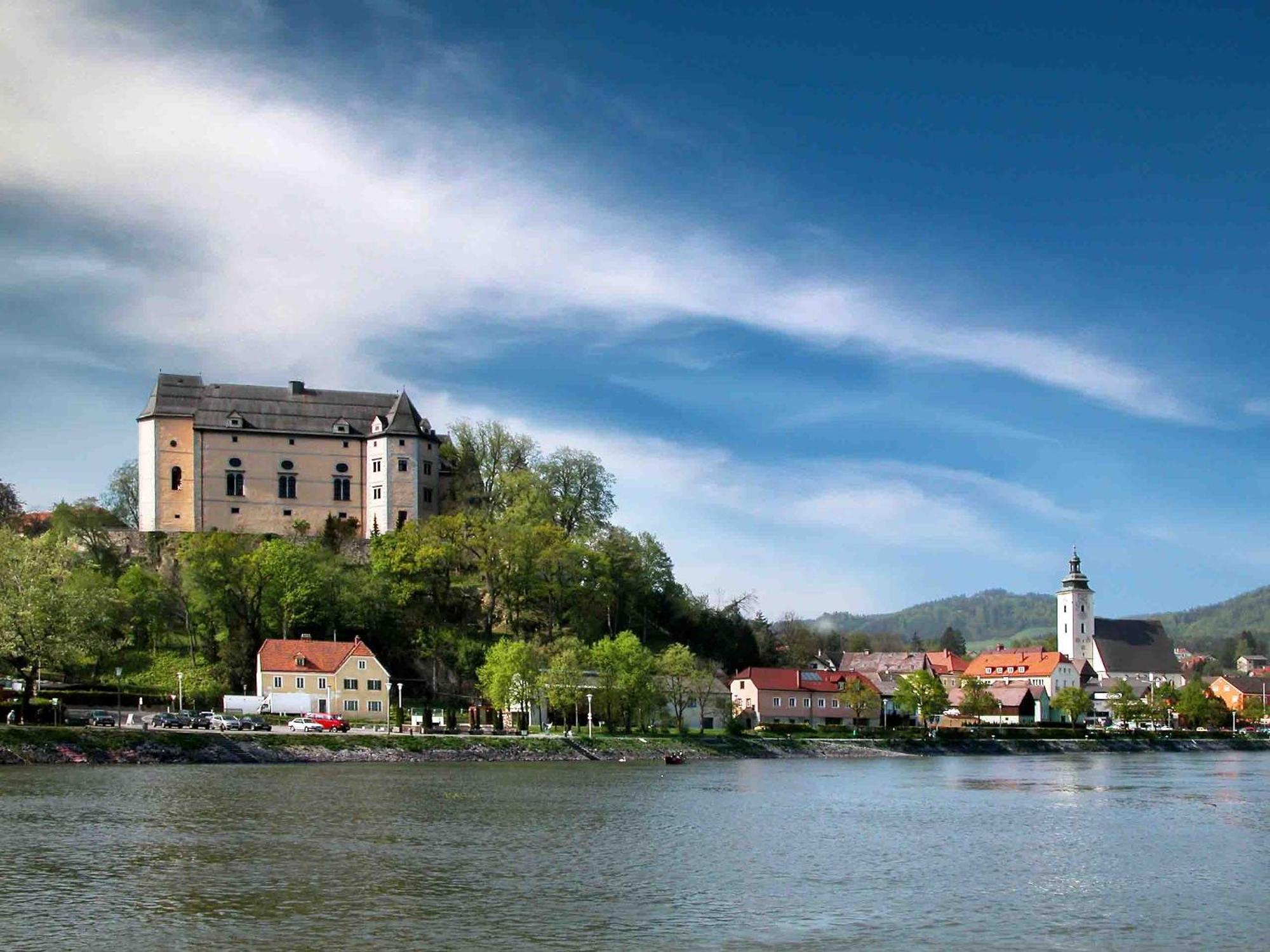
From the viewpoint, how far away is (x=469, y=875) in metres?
36.8

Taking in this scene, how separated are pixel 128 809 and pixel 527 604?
61.8 meters

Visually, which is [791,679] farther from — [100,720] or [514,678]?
[100,720]

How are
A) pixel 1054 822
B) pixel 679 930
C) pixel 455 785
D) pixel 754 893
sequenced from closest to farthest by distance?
pixel 679 930, pixel 754 893, pixel 1054 822, pixel 455 785

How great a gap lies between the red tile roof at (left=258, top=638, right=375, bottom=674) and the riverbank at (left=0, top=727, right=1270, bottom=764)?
15270mm

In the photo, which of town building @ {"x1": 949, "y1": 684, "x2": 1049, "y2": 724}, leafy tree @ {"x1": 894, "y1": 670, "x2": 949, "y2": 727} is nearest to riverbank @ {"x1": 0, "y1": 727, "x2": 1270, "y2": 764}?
leafy tree @ {"x1": 894, "y1": 670, "x2": 949, "y2": 727}

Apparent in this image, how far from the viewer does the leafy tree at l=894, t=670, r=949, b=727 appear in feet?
399

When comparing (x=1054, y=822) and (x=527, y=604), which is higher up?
(x=527, y=604)

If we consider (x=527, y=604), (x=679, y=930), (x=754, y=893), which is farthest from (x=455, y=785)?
(x=527, y=604)

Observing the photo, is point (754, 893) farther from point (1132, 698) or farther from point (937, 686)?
point (1132, 698)

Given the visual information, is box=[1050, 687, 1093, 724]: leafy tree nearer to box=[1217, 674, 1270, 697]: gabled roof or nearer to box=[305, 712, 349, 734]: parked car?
box=[1217, 674, 1270, 697]: gabled roof

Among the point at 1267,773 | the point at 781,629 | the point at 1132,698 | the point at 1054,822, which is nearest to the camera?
the point at 1054,822

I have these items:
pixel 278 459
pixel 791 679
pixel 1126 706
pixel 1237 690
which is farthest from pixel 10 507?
pixel 1237 690

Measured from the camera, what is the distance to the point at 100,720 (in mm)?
79188

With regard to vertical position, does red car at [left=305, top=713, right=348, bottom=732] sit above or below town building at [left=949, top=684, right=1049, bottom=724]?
above
